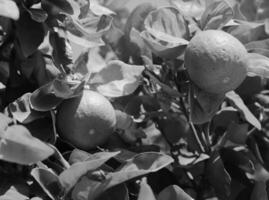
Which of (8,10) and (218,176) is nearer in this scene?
(8,10)

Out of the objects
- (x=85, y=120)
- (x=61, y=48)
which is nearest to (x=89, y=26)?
(x=61, y=48)

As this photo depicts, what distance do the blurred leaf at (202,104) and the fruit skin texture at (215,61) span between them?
3 cm

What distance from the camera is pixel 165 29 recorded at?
40.8 inches

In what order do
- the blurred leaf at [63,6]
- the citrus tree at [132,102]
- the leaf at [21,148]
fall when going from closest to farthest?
the leaf at [21,148]
the citrus tree at [132,102]
the blurred leaf at [63,6]

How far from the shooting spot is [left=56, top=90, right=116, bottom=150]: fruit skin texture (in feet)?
2.98

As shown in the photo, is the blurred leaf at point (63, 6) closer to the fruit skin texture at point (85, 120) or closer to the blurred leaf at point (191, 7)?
the fruit skin texture at point (85, 120)

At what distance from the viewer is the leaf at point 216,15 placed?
3.39 feet

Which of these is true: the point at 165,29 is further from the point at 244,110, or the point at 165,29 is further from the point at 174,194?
the point at 174,194

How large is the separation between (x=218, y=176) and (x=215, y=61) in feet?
0.73

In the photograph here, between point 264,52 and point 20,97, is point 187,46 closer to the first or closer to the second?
point 264,52

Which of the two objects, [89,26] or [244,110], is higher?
[89,26]

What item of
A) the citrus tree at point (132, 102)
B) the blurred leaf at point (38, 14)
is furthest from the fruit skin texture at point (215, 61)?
the blurred leaf at point (38, 14)

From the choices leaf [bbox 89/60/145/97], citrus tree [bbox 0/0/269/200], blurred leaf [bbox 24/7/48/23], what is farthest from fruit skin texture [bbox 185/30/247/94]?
blurred leaf [bbox 24/7/48/23]

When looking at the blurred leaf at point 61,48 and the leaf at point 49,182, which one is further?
the blurred leaf at point 61,48
